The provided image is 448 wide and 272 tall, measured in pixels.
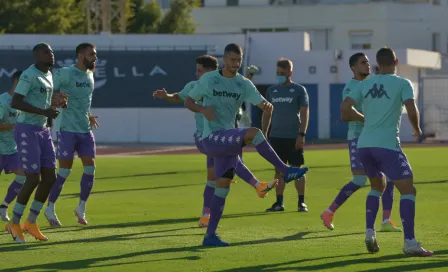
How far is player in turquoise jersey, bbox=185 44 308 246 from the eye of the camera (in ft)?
39.4

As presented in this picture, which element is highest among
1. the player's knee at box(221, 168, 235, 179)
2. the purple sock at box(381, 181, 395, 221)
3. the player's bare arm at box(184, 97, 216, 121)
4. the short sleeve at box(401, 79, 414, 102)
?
the short sleeve at box(401, 79, 414, 102)

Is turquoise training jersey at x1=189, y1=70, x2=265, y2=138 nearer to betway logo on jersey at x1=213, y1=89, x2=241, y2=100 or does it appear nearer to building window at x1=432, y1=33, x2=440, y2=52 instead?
betway logo on jersey at x1=213, y1=89, x2=241, y2=100

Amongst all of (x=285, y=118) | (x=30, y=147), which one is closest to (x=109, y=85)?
(x=285, y=118)

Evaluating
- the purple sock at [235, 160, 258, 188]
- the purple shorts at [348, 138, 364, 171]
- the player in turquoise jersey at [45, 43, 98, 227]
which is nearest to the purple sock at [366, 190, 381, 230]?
the purple sock at [235, 160, 258, 188]

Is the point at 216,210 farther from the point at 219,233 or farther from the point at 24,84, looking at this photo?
the point at 24,84

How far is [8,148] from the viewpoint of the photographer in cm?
1708

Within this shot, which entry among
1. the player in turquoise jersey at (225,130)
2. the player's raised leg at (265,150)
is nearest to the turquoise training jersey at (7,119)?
the player in turquoise jersey at (225,130)

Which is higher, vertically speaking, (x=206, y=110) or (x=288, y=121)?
(x=206, y=110)

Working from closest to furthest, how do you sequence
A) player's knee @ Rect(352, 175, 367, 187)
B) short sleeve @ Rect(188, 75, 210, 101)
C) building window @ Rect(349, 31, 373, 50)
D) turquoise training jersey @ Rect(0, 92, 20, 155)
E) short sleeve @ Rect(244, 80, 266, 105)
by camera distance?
short sleeve @ Rect(188, 75, 210, 101), short sleeve @ Rect(244, 80, 266, 105), player's knee @ Rect(352, 175, 367, 187), turquoise training jersey @ Rect(0, 92, 20, 155), building window @ Rect(349, 31, 373, 50)

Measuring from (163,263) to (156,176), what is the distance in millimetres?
14828

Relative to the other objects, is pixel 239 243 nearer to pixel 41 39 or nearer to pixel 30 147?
pixel 30 147

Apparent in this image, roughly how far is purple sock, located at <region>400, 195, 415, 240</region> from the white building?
5631cm

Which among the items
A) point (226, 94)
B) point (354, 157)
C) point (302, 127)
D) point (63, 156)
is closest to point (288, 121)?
point (302, 127)

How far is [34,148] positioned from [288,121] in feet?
16.9
